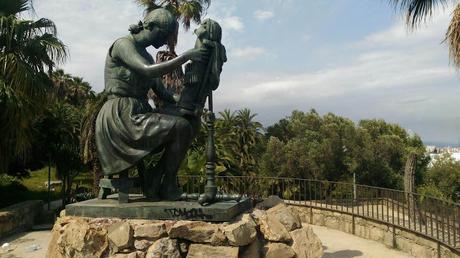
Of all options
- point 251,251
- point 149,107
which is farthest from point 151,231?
point 149,107

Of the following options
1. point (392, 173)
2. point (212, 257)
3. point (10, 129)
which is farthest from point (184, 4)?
point (212, 257)

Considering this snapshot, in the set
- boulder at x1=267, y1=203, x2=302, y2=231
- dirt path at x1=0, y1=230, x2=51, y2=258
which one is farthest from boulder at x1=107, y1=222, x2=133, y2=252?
dirt path at x1=0, y1=230, x2=51, y2=258

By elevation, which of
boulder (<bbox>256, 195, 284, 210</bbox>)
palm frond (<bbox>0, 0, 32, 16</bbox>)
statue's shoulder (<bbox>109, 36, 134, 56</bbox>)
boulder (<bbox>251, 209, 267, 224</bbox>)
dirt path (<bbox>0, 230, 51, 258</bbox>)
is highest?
palm frond (<bbox>0, 0, 32, 16</bbox>)

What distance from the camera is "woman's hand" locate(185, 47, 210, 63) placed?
438cm

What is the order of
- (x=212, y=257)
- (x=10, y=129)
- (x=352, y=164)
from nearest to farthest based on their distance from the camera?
(x=212, y=257) → (x=10, y=129) → (x=352, y=164)

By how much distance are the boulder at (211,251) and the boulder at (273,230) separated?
519 mm

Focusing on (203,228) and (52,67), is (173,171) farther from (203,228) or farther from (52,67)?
(52,67)

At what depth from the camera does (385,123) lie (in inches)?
891

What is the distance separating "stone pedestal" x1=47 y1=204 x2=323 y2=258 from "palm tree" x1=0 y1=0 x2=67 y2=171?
6124 mm

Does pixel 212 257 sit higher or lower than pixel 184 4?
lower

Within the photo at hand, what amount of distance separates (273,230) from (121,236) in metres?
1.49

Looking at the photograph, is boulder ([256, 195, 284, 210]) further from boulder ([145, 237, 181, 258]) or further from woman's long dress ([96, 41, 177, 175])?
woman's long dress ([96, 41, 177, 175])

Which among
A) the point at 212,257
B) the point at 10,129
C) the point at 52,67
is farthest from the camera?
the point at 52,67

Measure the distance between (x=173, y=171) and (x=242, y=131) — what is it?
531 inches
